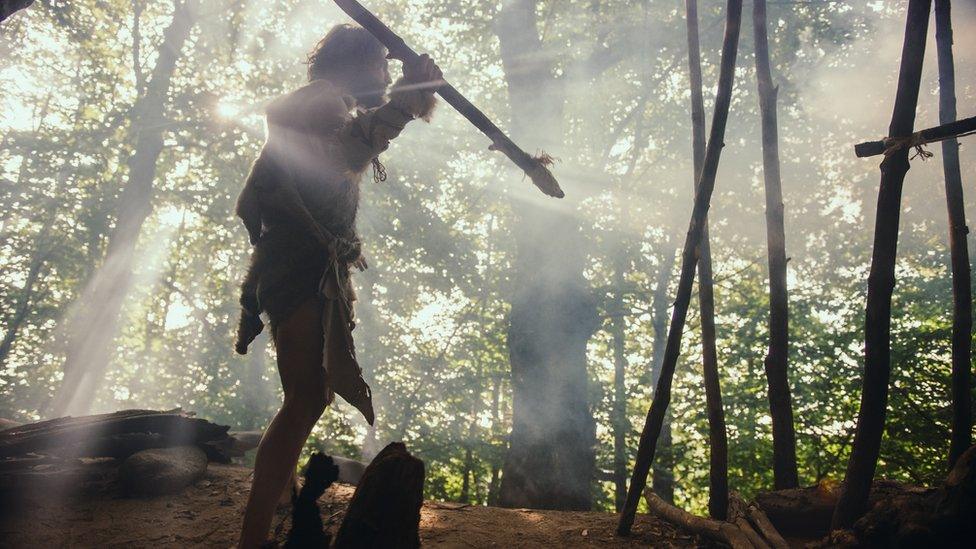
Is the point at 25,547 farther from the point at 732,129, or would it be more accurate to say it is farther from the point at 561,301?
the point at 732,129

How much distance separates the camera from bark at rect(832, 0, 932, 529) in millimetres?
2260

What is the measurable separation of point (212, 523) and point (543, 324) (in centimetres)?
519

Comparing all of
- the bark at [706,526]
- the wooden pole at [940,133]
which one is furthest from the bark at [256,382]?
the wooden pole at [940,133]

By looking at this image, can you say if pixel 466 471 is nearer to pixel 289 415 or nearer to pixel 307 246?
pixel 289 415

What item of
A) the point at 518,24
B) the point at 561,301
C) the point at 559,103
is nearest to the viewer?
the point at 561,301

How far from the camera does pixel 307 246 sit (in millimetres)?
2016

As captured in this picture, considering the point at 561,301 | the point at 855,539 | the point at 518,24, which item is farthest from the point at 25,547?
the point at 518,24

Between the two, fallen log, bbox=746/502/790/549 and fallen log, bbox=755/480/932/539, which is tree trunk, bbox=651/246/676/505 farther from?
fallen log, bbox=746/502/790/549

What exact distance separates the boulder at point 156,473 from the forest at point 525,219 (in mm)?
4176

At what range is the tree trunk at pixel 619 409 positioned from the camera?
8.80m

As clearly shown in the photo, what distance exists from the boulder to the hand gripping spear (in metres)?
2.95

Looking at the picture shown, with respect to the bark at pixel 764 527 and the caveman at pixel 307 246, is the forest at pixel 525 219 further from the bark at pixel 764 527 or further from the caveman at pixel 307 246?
the caveman at pixel 307 246

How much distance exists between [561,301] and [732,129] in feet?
28.9

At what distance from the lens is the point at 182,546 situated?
244 centimetres
